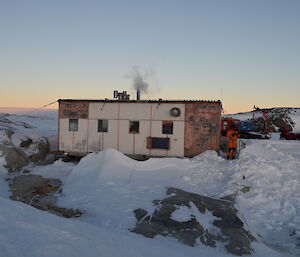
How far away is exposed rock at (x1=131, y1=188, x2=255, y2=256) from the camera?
770 cm

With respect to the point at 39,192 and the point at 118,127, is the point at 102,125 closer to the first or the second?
the point at 118,127

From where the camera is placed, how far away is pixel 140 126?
685 inches

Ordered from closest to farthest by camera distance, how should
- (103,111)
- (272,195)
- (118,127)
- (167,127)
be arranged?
(272,195) < (167,127) < (118,127) < (103,111)

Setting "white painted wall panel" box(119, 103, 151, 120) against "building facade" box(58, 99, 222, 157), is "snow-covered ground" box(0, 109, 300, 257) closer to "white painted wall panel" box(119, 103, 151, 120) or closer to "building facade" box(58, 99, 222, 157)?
"building facade" box(58, 99, 222, 157)

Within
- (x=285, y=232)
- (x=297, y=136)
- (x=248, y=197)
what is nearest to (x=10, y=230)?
(x=285, y=232)

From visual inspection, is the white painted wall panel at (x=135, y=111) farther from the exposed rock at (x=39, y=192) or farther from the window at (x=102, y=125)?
the exposed rock at (x=39, y=192)

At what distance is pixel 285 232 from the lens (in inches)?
356

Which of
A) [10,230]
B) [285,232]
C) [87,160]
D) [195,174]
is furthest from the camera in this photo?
[87,160]

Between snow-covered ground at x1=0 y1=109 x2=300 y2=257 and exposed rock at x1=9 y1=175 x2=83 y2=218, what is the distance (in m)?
0.47

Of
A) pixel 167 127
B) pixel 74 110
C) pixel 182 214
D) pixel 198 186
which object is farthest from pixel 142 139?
pixel 182 214

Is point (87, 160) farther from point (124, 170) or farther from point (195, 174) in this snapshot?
point (195, 174)

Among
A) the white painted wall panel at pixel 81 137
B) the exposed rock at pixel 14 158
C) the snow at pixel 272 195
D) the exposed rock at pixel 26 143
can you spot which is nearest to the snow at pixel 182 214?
the snow at pixel 272 195

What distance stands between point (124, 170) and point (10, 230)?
812 cm

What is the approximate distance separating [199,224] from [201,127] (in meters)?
8.83
